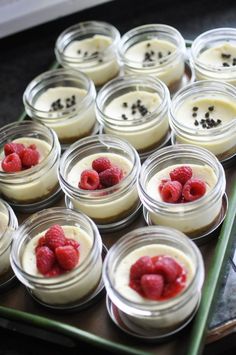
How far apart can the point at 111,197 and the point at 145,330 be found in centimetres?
37

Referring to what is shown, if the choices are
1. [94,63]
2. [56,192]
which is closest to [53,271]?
[56,192]

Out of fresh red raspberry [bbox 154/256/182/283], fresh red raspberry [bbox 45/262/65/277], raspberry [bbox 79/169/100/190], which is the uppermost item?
fresh red raspberry [bbox 154/256/182/283]

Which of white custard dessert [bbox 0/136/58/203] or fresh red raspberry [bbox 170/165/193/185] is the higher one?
fresh red raspberry [bbox 170/165/193/185]

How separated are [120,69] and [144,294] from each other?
3.11 feet

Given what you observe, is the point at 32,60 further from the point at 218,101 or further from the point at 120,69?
the point at 218,101

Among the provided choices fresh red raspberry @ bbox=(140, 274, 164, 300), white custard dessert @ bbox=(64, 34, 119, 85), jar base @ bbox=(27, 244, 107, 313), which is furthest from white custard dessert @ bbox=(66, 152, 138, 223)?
white custard dessert @ bbox=(64, 34, 119, 85)

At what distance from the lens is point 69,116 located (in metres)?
1.86

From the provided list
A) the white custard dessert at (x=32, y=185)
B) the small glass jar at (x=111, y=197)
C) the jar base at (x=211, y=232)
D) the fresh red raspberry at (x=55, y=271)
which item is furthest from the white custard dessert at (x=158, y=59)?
the fresh red raspberry at (x=55, y=271)

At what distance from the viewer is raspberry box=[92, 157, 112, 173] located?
1.65 m

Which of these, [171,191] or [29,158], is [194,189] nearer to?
[171,191]

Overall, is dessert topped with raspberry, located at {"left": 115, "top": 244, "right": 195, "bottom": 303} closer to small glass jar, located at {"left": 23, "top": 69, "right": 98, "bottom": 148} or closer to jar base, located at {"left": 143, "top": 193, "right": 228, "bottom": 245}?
jar base, located at {"left": 143, "top": 193, "right": 228, "bottom": 245}

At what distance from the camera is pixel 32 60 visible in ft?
7.50

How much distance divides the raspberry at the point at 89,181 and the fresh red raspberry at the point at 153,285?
0.36 metres

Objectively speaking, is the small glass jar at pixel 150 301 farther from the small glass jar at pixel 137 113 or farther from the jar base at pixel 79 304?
the small glass jar at pixel 137 113
